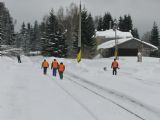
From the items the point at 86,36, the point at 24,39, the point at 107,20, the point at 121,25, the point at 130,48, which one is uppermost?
the point at 107,20

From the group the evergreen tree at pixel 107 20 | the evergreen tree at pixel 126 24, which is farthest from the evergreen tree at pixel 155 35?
the evergreen tree at pixel 107 20

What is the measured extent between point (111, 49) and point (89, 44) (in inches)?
906

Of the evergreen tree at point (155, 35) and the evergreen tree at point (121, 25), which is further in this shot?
the evergreen tree at point (121, 25)

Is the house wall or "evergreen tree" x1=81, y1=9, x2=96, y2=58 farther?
the house wall

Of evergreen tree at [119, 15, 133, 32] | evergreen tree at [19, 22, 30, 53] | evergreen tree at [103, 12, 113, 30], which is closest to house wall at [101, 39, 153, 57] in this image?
evergreen tree at [119, 15, 133, 32]

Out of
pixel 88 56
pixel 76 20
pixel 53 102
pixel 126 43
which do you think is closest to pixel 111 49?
pixel 126 43

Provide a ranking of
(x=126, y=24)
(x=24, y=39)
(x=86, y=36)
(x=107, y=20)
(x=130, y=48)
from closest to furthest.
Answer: (x=86, y=36), (x=130, y=48), (x=126, y=24), (x=107, y=20), (x=24, y=39)

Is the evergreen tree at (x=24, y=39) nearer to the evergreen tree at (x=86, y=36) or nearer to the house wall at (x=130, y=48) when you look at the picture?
the house wall at (x=130, y=48)

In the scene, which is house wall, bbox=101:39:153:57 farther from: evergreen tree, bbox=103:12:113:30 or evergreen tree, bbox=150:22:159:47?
evergreen tree, bbox=103:12:113:30

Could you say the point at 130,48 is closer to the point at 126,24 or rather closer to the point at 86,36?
the point at 86,36

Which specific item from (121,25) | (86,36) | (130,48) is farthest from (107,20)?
(86,36)

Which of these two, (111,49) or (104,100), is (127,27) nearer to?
(111,49)

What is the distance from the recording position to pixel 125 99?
1573cm

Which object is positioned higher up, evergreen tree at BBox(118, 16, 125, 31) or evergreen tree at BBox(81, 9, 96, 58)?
evergreen tree at BBox(118, 16, 125, 31)
